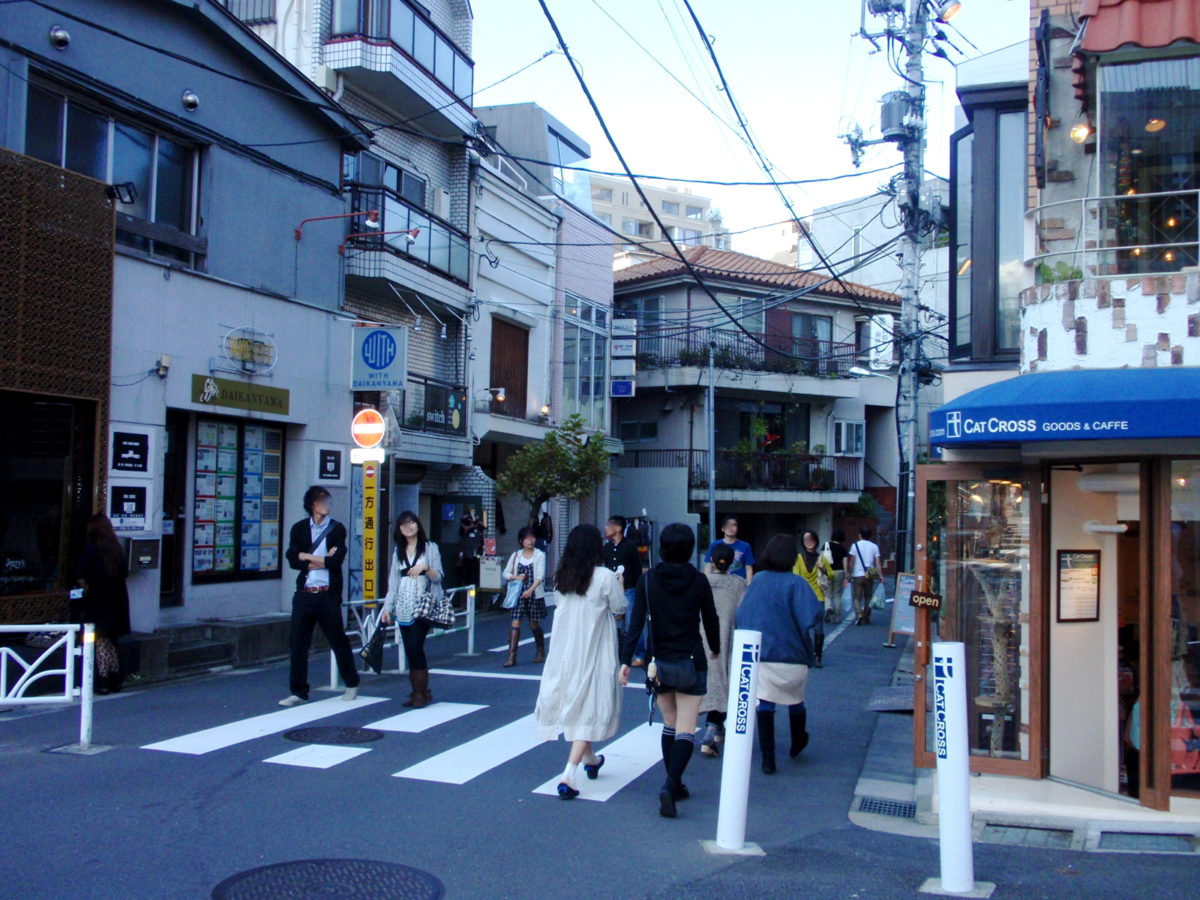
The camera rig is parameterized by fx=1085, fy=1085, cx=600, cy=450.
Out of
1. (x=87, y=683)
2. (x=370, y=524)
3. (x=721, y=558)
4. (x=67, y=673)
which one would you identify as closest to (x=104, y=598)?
(x=67, y=673)

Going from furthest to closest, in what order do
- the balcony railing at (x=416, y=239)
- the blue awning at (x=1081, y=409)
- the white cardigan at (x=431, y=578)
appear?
the balcony railing at (x=416, y=239) < the white cardigan at (x=431, y=578) < the blue awning at (x=1081, y=409)

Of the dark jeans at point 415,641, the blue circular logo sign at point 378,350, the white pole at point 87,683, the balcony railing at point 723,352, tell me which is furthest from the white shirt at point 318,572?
the balcony railing at point 723,352

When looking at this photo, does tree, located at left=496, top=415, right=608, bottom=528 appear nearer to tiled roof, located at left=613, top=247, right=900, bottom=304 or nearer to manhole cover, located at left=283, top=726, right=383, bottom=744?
tiled roof, located at left=613, top=247, right=900, bottom=304

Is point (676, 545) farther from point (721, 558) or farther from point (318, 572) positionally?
point (318, 572)

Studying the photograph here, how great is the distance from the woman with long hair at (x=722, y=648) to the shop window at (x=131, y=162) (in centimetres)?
867

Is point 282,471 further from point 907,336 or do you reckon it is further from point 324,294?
point 907,336

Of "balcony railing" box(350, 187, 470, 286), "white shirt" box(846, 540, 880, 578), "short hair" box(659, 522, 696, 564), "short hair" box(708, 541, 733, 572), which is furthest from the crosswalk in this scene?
"white shirt" box(846, 540, 880, 578)

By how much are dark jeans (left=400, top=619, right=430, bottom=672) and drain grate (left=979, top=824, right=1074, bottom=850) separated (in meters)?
5.30

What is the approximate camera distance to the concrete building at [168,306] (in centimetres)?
1140

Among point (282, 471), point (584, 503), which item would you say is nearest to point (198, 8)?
point (282, 471)

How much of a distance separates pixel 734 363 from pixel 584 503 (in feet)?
21.8

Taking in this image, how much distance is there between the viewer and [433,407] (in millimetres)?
21047

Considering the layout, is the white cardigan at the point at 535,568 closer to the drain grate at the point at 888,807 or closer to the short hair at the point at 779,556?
the short hair at the point at 779,556

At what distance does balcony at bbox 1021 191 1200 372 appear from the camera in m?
7.20
